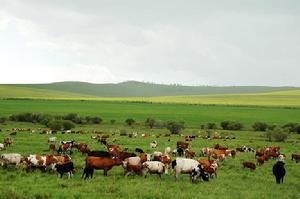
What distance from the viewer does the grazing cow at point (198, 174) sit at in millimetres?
22203

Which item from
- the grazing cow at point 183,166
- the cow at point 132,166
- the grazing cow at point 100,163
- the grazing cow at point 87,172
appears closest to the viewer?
the grazing cow at point 87,172

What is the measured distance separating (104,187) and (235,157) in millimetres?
15962

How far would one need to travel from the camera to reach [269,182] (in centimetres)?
2277

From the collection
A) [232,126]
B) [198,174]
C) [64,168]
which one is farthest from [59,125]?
[198,174]

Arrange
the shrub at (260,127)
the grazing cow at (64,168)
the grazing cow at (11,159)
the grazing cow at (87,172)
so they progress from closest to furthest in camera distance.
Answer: the grazing cow at (87,172), the grazing cow at (64,168), the grazing cow at (11,159), the shrub at (260,127)

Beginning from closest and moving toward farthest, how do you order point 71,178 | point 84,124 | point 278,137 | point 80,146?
point 71,178 → point 80,146 → point 278,137 → point 84,124

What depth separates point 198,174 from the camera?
22.2m

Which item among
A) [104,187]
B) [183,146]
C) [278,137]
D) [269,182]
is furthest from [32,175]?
[278,137]

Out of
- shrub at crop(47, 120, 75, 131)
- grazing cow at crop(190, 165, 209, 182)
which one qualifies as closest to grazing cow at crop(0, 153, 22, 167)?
grazing cow at crop(190, 165, 209, 182)

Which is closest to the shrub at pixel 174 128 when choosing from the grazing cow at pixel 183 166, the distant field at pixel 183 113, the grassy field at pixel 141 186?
the distant field at pixel 183 113

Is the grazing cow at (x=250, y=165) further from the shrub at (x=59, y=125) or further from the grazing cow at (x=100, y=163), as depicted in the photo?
the shrub at (x=59, y=125)

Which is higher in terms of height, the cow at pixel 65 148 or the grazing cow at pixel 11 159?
the grazing cow at pixel 11 159

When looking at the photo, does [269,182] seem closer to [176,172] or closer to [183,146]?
[176,172]

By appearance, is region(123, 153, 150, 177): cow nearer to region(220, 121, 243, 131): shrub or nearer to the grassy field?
the grassy field
